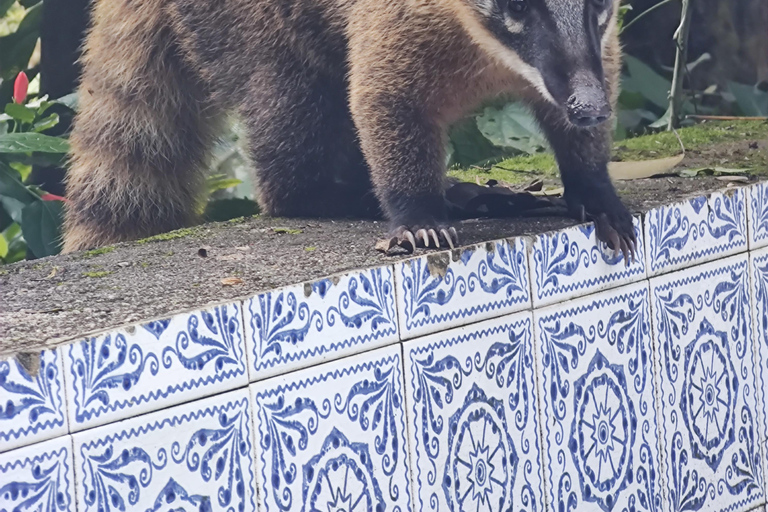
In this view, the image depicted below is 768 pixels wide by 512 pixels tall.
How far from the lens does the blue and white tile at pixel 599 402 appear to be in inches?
86.1

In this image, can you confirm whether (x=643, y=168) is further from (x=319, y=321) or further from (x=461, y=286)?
(x=319, y=321)

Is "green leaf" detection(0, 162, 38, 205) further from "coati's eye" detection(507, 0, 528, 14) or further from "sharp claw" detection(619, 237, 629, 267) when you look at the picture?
"sharp claw" detection(619, 237, 629, 267)

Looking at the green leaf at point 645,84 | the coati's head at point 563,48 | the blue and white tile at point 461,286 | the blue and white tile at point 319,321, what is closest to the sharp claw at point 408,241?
the blue and white tile at point 461,286

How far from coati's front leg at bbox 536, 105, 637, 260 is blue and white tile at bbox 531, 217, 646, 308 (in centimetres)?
4

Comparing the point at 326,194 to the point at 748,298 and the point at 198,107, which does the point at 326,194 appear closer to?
the point at 198,107

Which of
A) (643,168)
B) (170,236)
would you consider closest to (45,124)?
(170,236)

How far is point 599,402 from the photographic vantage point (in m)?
2.28

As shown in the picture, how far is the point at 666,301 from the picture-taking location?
2420 mm

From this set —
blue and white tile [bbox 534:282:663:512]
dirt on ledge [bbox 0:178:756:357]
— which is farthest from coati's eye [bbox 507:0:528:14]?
blue and white tile [bbox 534:282:663:512]

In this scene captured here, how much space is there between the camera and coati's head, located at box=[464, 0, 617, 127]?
220 centimetres

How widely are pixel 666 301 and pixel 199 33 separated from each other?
1.48 meters

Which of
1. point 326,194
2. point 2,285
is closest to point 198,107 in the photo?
point 326,194

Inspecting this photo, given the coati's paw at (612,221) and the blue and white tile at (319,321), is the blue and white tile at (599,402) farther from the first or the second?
the blue and white tile at (319,321)

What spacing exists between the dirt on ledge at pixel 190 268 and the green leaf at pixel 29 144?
0.42 m
